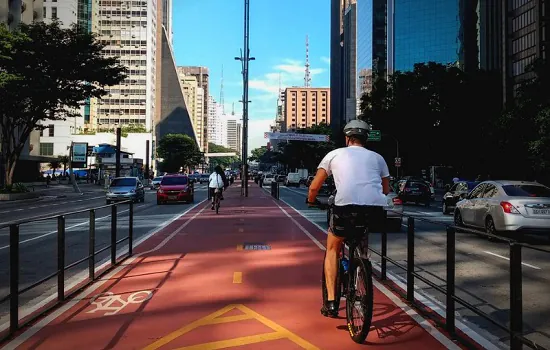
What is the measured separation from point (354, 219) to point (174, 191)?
84.5ft

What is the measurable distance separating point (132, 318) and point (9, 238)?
5.06ft

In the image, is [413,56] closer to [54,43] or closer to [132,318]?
[54,43]

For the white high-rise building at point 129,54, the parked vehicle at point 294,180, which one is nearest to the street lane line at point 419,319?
the parked vehicle at point 294,180

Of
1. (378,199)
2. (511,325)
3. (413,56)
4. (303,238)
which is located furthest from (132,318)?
(413,56)

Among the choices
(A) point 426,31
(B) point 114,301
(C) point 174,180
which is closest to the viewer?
(B) point 114,301

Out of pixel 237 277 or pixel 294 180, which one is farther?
pixel 294 180

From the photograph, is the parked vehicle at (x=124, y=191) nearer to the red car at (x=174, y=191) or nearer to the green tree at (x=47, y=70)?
the red car at (x=174, y=191)

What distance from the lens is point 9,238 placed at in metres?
5.40

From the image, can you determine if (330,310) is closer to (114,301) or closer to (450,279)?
(450,279)

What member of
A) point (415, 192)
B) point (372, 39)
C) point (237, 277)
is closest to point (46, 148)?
point (372, 39)

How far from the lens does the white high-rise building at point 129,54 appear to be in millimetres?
136500

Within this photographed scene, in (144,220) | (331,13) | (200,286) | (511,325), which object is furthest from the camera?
(331,13)

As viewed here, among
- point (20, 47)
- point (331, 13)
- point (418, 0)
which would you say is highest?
point (331, 13)

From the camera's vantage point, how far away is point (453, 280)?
563cm
